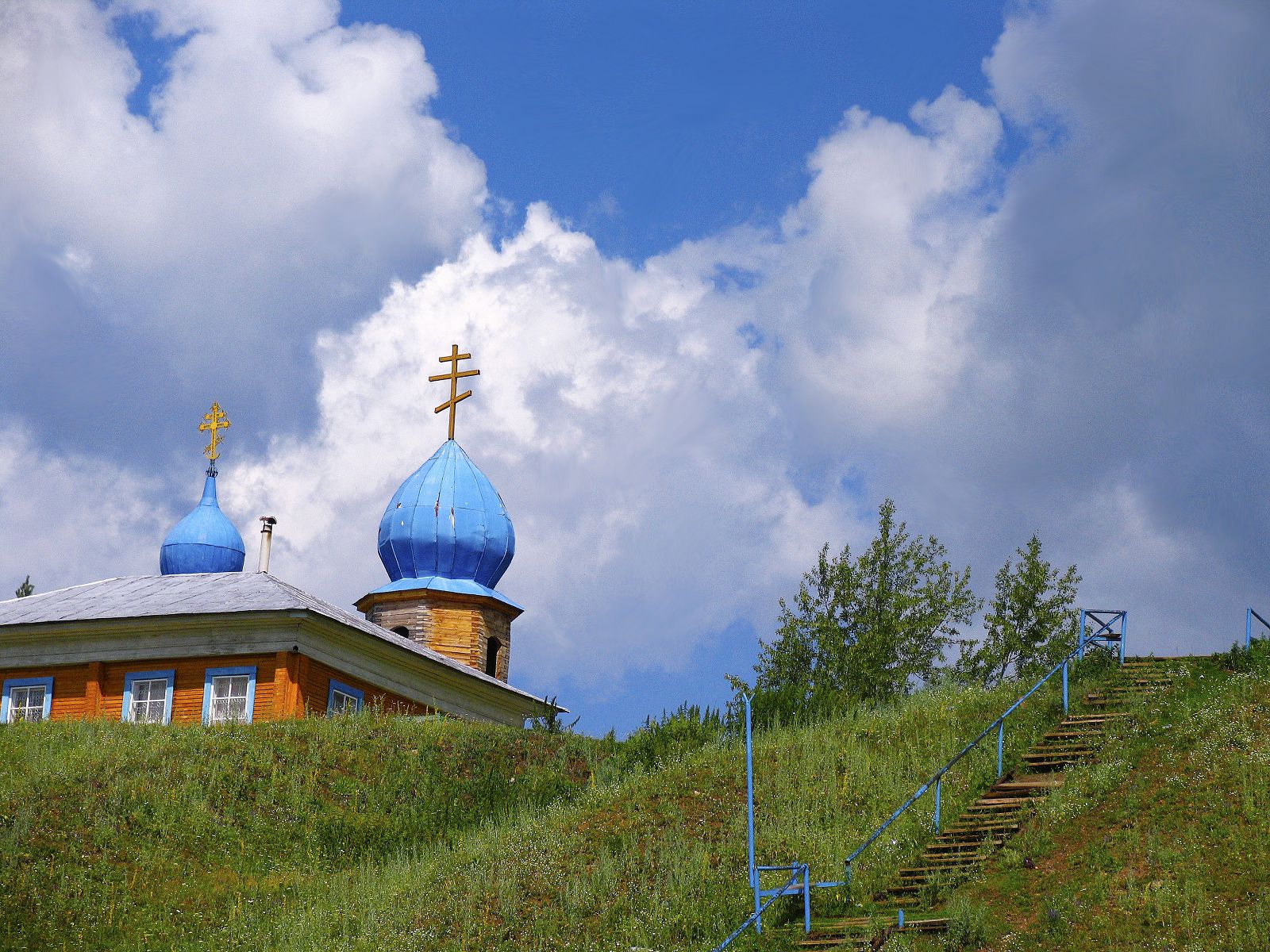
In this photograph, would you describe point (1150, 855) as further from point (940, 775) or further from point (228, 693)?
point (228, 693)

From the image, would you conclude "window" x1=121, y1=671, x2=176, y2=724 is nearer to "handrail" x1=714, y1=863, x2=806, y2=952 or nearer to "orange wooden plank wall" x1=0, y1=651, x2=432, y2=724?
"orange wooden plank wall" x1=0, y1=651, x2=432, y2=724

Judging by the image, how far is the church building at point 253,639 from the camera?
3347cm

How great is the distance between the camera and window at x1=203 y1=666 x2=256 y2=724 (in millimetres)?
33219

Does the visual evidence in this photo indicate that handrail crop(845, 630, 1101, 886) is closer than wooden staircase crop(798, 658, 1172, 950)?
No

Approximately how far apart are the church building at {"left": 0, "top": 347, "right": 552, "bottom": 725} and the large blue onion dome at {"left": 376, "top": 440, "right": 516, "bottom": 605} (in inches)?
1.8

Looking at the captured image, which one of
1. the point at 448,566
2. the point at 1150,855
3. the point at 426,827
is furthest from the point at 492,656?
the point at 1150,855

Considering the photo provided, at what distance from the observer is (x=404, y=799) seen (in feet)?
90.5

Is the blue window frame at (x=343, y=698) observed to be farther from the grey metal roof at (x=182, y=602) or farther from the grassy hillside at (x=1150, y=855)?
the grassy hillside at (x=1150, y=855)

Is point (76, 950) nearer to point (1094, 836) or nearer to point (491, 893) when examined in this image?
point (491, 893)

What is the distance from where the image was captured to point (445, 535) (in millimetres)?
42875

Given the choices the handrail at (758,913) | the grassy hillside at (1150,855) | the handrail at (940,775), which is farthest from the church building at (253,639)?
the grassy hillside at (1150,855)

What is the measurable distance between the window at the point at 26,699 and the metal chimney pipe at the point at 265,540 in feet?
20.3

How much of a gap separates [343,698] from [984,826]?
18.2 metres

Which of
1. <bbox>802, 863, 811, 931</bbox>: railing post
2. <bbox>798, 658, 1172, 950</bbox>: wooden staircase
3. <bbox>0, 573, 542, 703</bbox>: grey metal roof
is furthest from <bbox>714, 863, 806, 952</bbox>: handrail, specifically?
<bbox>0, 573, 542, 703</bbox>: grey metal roof
